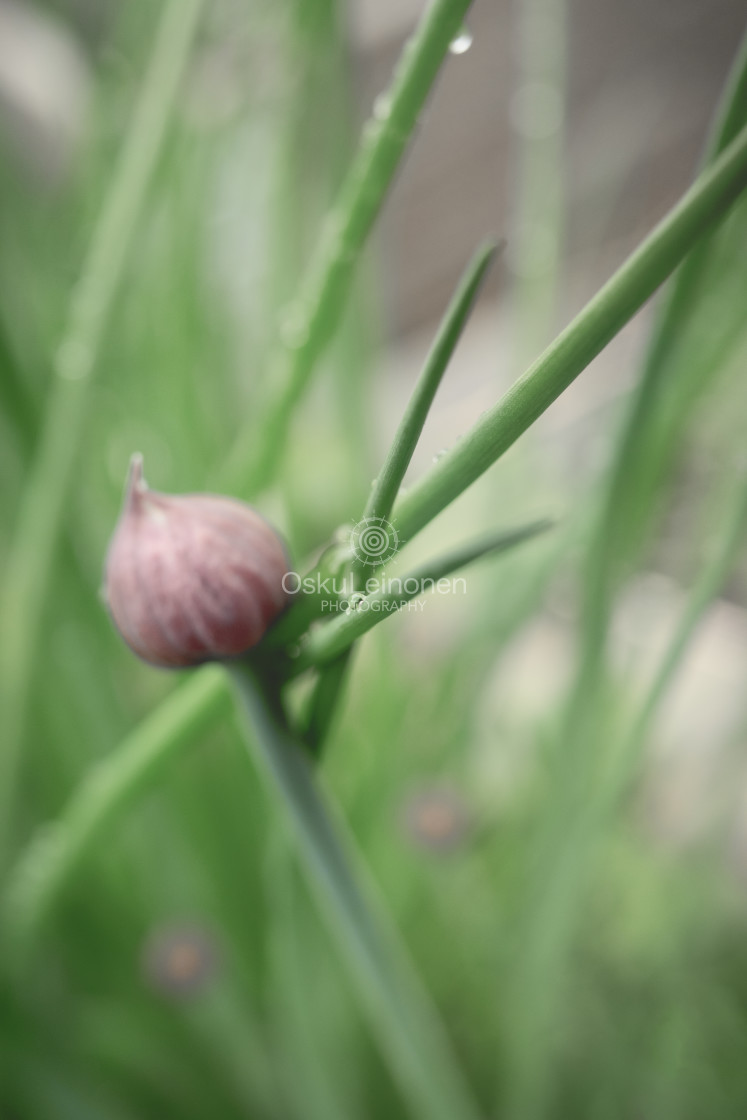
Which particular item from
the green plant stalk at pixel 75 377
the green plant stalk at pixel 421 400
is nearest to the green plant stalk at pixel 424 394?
the green plant stalk at pixel 421 400

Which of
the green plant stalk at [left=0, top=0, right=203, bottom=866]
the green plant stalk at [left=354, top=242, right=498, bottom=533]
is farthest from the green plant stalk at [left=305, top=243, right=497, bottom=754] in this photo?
the green plant stalk at [left=0, top=0, right=203, bottom=866]

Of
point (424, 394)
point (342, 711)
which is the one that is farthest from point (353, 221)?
point (342, 711)

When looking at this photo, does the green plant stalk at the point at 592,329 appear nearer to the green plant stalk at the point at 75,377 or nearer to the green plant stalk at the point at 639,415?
the green plant stalk at the point at 639,415

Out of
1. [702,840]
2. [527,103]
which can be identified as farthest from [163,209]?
[702,840]

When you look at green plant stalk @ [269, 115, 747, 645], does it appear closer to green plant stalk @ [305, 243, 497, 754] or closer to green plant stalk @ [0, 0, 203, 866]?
green plant stalk @ [305, 243, 497, 754]
